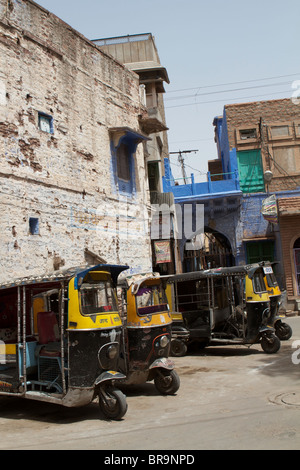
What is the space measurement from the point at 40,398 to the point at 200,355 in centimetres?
627

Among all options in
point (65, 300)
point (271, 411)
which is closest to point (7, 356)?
point (65, 300)

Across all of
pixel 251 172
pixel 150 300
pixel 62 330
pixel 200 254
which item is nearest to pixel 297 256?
pixel 251 172

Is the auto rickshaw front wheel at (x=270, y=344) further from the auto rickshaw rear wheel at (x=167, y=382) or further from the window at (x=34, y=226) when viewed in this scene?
the window at (x=34, y=226)

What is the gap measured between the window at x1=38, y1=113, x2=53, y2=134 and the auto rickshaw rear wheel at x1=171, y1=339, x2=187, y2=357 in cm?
694

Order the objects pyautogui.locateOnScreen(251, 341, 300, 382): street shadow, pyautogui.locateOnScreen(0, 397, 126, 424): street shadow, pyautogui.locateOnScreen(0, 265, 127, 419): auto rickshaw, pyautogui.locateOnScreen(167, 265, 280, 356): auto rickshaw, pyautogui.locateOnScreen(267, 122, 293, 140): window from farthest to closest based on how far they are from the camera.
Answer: pyautogui.locateOnScreen(267, 122, 293, 140): window < pyautogui.locateOnScreen(167, 265, 280, 356): auto rickshaw < pyautogui.locateOnScreen(251, 341, 300, 382): street shadow < pyautogui.locateOnScreen(0, 397, 126, 424): street shadow < pyautogui.locateOnScreen(0, 265, 127, 419): auto rickshaw

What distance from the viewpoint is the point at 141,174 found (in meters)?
17.1

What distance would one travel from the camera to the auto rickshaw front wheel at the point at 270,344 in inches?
430

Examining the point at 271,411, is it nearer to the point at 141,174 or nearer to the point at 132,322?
the point at 132,322

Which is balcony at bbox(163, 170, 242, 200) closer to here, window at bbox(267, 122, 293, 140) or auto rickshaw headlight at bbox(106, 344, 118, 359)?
window at bbox(267, 122, 293, 140)

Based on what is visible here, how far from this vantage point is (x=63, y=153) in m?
13.1

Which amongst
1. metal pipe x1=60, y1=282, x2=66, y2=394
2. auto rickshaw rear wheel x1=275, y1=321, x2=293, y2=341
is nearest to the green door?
auto rickshaw rear wheel x1=275, y1=321, x2=293, y2=341

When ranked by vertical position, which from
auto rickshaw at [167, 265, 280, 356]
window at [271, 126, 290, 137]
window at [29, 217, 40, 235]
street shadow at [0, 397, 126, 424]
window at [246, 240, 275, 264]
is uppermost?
window at [271, 126, 290, 137]

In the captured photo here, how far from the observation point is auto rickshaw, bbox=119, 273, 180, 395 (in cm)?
763

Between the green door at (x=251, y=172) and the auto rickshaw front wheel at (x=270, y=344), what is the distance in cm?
1310
